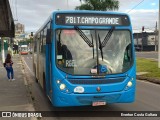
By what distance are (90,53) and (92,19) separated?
0.97 metres

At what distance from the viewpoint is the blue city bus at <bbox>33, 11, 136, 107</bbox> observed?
30.6 ft

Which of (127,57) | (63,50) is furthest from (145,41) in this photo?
(63,50)

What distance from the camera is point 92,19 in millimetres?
9836

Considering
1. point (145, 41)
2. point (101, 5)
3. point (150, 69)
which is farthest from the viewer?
point (145, 41)

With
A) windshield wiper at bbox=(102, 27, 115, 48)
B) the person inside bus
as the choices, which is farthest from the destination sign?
the person inside bus

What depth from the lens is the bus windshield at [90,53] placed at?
9.47m

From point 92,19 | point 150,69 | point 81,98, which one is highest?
point 92,19

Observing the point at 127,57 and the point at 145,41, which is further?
the point at 145,41

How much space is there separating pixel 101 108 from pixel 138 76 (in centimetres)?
1187

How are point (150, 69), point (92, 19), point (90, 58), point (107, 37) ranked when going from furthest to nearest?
point (150, 69), point (92, 19), point (107, 37), point (90, 58)

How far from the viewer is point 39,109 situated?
36.2ft

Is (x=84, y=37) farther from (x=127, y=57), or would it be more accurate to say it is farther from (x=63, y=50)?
(x=127, y=57)

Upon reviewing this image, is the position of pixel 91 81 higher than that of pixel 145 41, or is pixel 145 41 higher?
pixel 145 41

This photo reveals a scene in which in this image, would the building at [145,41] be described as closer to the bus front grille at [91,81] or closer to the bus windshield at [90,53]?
the bus windshield at [90,53]
